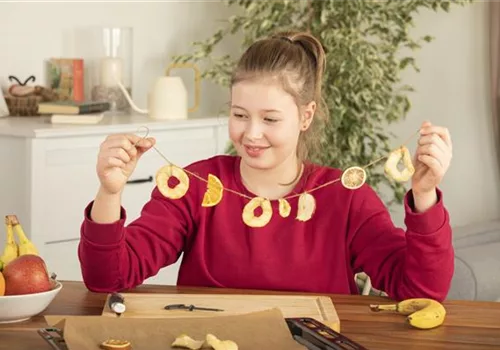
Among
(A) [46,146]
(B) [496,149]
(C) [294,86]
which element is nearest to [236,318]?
(C) [294,86]

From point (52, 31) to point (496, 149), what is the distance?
75.4 inches

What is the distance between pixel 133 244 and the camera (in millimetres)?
2209

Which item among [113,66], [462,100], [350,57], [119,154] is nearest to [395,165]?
[119,154]

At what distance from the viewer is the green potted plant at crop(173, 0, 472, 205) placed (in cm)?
436

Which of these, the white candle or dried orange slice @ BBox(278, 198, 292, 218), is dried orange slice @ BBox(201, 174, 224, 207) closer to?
dried orange slice @ BBox(278, 198, 292, 218)

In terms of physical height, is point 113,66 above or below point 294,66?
below

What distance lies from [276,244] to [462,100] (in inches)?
109

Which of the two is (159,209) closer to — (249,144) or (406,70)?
(249,144)

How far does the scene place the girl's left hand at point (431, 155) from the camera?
1.98m

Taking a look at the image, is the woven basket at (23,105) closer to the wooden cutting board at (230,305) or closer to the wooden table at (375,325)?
the wooden table at (375,325)

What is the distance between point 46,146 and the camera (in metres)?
3.72

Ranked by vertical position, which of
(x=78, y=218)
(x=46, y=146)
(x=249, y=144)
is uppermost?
(x=249, y=144)

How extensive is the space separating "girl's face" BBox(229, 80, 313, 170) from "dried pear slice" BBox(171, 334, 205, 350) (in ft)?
1.98

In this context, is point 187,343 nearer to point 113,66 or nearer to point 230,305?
point 230,305
